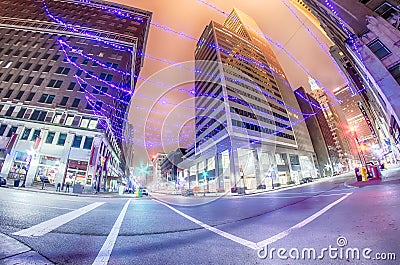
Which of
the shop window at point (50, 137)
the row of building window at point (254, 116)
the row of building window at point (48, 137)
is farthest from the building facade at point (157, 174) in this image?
the shop window at point (50, 137)

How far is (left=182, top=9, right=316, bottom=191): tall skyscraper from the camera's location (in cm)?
3684

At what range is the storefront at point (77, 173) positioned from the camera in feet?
80.7

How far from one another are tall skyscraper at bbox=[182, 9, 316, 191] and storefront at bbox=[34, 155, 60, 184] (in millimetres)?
26038

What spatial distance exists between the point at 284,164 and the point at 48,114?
167ft

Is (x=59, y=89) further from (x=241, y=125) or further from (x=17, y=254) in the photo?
(x=17, y=254)

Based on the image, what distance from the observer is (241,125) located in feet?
125

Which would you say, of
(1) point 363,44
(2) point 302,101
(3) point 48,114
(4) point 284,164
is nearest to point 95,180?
(3) point 48,114

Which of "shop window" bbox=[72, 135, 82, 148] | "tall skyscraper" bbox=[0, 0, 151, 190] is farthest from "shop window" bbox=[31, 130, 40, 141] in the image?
"shop window" bbox=[72, 135, 82, 148]

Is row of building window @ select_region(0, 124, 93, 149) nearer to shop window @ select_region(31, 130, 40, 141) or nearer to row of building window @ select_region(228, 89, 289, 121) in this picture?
shop window @ select_region(31, 130, 40, 141)

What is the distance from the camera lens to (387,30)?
584 inches

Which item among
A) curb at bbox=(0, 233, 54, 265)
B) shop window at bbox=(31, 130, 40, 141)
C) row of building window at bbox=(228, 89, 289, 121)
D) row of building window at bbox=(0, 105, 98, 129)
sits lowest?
curb at bbox=(0, 233, 54, 265)

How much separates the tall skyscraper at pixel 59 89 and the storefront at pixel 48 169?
0.11 m

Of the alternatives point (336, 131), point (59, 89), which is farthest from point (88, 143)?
point (336, 131)

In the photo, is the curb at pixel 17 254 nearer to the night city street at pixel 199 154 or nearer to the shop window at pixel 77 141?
the night city street at pixel 199 154
